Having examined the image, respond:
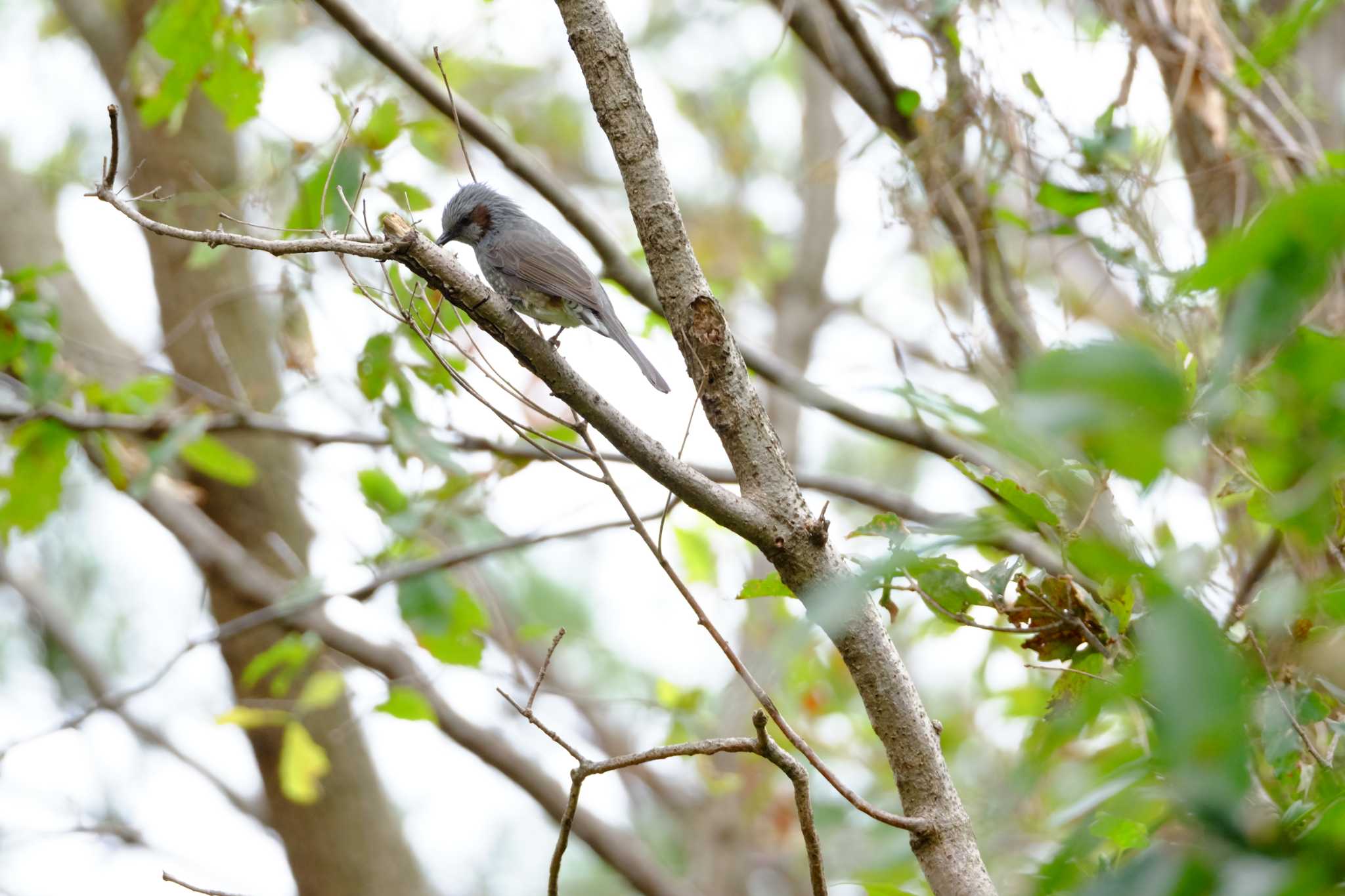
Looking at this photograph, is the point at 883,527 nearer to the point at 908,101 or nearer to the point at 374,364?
the point at 908,101

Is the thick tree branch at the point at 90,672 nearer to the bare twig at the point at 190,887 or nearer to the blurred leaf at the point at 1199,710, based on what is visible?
the bare twig at the point at 190,887

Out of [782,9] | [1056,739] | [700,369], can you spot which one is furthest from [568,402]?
[782,9]

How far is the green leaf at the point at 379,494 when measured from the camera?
3.97 meters

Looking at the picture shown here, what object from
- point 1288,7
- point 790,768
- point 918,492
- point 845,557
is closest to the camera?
point 790,768

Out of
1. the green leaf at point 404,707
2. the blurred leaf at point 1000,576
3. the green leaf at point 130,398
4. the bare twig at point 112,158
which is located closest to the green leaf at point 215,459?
the green leaf at point 130,398

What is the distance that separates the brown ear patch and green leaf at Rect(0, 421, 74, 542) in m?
1.63

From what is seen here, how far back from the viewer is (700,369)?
188 centimetres

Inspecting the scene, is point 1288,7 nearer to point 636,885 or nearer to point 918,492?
point 636,885

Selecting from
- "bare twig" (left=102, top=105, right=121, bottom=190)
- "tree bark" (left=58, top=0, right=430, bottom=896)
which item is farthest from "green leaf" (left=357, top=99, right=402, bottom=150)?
"bare twig" (left=102, top=105, right=121, bottom=190)

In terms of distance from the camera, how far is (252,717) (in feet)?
15.3

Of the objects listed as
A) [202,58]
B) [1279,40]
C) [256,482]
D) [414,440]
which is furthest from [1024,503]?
[256,482]

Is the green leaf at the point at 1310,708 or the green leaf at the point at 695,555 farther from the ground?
the green leaf at the point at 695,555

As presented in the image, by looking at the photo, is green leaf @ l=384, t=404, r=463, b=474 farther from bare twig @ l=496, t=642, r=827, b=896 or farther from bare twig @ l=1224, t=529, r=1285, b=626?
bare twig @ l=1224, t=529, r=1285, b=626

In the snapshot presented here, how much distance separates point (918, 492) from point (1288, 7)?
191 inches
